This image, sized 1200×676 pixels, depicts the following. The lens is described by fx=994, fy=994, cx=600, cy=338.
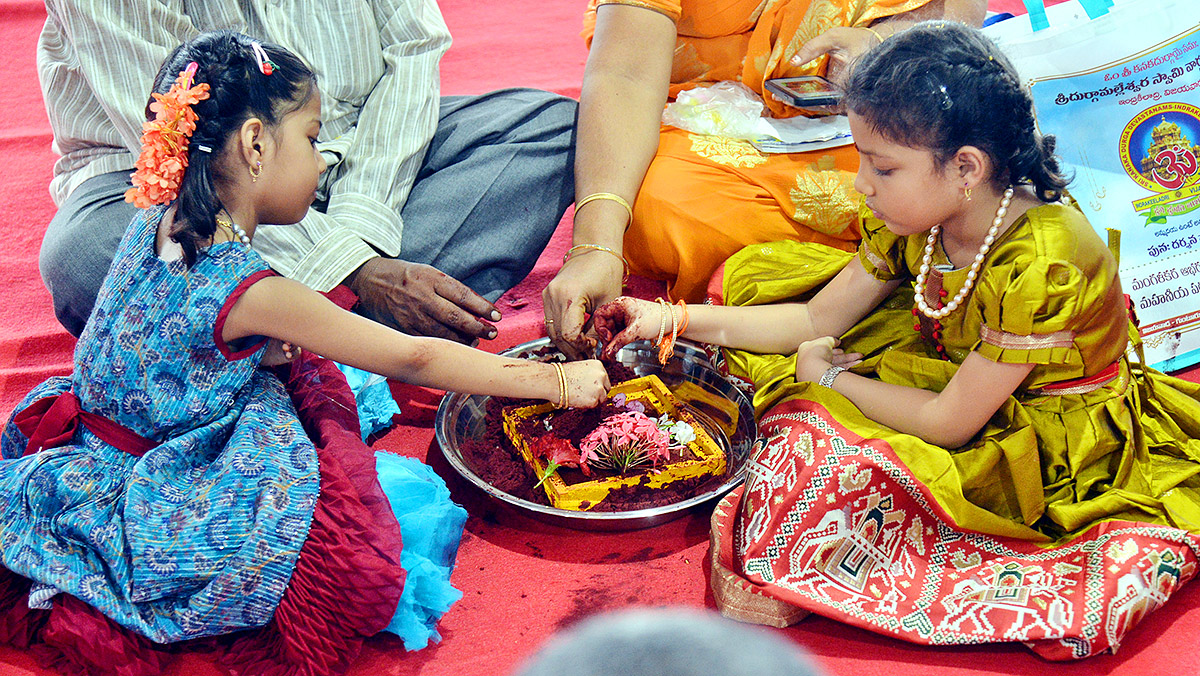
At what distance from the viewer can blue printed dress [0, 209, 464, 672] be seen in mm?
1740

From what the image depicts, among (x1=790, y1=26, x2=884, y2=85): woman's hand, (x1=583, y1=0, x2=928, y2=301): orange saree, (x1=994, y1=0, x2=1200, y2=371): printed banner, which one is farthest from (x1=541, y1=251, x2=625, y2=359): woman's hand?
(x1=994, y1=0, x2=1200, y2=371): printed banner

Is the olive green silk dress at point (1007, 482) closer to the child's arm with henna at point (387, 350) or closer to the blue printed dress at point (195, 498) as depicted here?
the child's arm with henna at point (387, 350)

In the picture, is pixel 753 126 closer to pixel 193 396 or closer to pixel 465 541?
pixel 465 541

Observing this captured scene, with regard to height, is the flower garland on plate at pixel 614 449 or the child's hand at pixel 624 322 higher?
the child's hand at pixel 624 322

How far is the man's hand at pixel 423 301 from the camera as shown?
2.35 m

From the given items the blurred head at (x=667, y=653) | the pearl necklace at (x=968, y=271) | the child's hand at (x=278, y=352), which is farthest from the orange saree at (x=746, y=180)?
the blurred head at (x=667, y=653)

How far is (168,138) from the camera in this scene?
1.75m

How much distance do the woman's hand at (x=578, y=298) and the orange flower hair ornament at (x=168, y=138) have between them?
83 cm

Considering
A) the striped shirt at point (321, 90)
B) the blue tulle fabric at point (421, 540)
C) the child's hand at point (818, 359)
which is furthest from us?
the striped shirt at point (321, 90)

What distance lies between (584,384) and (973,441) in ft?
2.56

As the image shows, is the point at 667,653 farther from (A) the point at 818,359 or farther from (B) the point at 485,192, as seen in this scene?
(B) the point at 485,192

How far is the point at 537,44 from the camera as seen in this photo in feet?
15.8

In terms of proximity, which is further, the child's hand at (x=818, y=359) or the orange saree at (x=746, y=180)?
the orange saree at (x=746, y=180)

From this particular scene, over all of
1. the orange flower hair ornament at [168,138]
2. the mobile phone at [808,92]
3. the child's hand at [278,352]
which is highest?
the orange flower hair ornament at [168,138]
